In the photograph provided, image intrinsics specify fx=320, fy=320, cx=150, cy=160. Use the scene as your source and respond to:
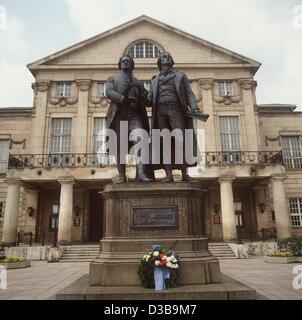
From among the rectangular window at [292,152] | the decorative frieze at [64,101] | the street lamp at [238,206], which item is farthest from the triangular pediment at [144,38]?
the street lamp at [238,206]

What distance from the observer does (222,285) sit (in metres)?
5.42

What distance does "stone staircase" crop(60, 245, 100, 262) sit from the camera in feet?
54.6

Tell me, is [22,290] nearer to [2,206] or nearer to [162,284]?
[162,284]

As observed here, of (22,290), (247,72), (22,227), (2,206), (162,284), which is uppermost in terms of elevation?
(247,72)

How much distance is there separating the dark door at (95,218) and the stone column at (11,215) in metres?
5.57

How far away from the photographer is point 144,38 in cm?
2589

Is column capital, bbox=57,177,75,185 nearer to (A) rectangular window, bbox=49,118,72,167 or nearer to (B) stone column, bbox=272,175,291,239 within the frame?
(A) rectangular window, bbox=49,118,72,167

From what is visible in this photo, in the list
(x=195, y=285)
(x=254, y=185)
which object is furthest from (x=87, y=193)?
(x=195, y=285)

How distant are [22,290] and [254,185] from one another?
727 inches

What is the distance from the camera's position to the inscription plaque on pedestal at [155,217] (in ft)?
19.6

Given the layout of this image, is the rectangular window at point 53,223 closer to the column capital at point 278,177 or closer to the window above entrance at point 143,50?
the window above entrance at point 143,50

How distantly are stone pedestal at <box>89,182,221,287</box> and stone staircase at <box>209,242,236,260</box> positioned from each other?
38.1ft
